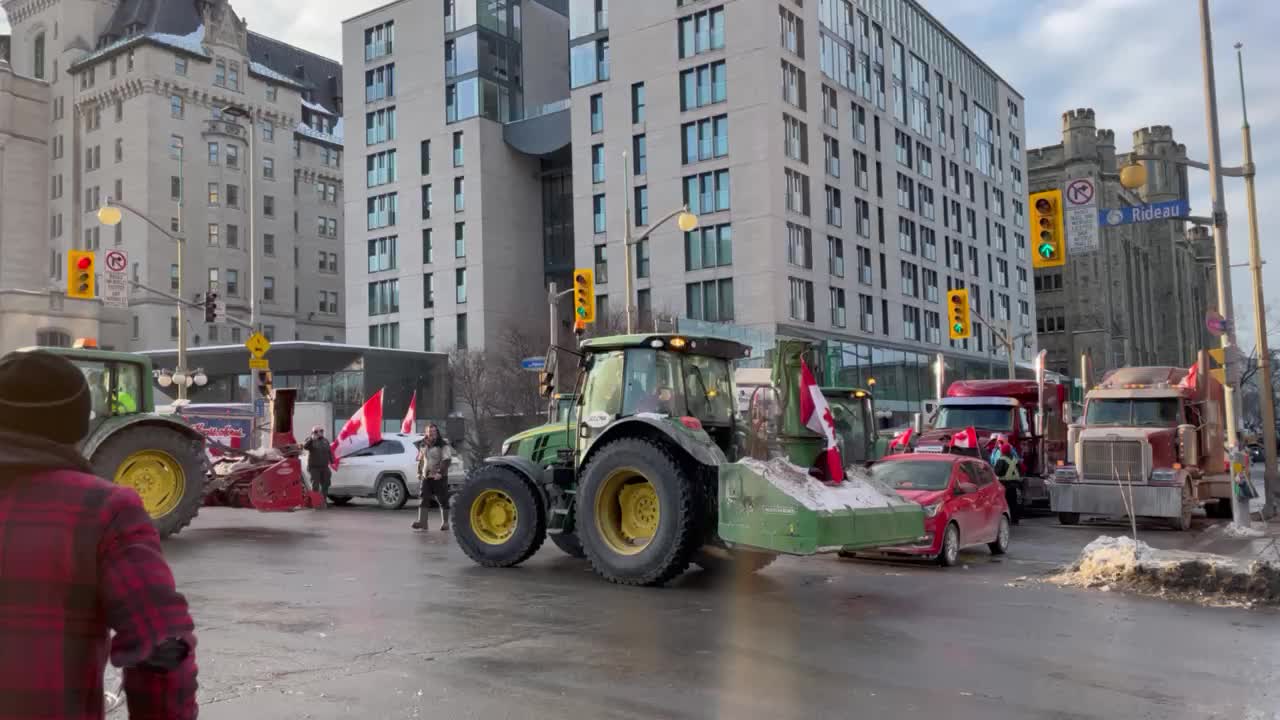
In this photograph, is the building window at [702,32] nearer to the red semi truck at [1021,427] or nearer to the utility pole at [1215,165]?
the red semi truck at [1021,427]

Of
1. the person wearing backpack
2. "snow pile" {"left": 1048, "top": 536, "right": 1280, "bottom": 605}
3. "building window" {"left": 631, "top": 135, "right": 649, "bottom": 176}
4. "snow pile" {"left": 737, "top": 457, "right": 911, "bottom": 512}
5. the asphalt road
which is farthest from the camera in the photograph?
"building window" {"left": 631, "top": 135, "right": 649, "bottom": 176}

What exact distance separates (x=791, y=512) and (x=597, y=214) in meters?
55.2

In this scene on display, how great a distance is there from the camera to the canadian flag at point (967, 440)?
22.9 metres

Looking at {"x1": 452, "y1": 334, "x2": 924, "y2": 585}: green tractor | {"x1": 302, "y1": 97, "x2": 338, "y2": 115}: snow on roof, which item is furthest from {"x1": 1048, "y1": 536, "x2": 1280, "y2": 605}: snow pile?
{"x1": 302, "y1": 97, "x2": 338, "y2": 115}: snow on roof

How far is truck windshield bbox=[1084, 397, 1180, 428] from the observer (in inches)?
862

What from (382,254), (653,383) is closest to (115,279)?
(653,383)

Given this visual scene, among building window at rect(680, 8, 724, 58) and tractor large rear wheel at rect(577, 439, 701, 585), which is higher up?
building window at rect(680, 8, 724, 58)

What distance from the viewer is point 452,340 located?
69500 mm

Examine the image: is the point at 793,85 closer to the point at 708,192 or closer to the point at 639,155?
the point at 708,192

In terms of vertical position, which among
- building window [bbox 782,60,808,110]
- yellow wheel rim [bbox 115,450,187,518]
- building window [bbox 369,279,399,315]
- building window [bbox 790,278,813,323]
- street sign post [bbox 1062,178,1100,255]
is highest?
building window [bbox 782,60,808,110]

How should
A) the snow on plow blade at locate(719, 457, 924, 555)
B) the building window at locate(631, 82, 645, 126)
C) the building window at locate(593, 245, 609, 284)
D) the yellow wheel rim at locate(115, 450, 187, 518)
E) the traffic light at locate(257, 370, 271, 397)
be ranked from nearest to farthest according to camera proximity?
the snow on plow blade at locate(719, 457, 924, 555) → the yellow wheel rim at locate(115, 450, 187, 518) → the traffic light at locate(257, 370, 271, 397) → the building window at locate(631, 82, 645, 126) → the building window at locate(593, 245, 609, 284)

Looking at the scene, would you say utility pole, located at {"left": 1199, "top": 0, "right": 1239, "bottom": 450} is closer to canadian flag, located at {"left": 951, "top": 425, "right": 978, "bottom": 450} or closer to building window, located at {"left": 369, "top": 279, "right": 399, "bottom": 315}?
canadian flag, located at {"left": 951, "top": 425, "right": 978, "bottom": 450}

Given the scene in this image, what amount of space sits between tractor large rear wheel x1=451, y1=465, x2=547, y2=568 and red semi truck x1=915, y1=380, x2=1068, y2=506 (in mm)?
12246

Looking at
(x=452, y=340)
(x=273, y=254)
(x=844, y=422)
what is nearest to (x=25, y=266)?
(x=273, y=254)
